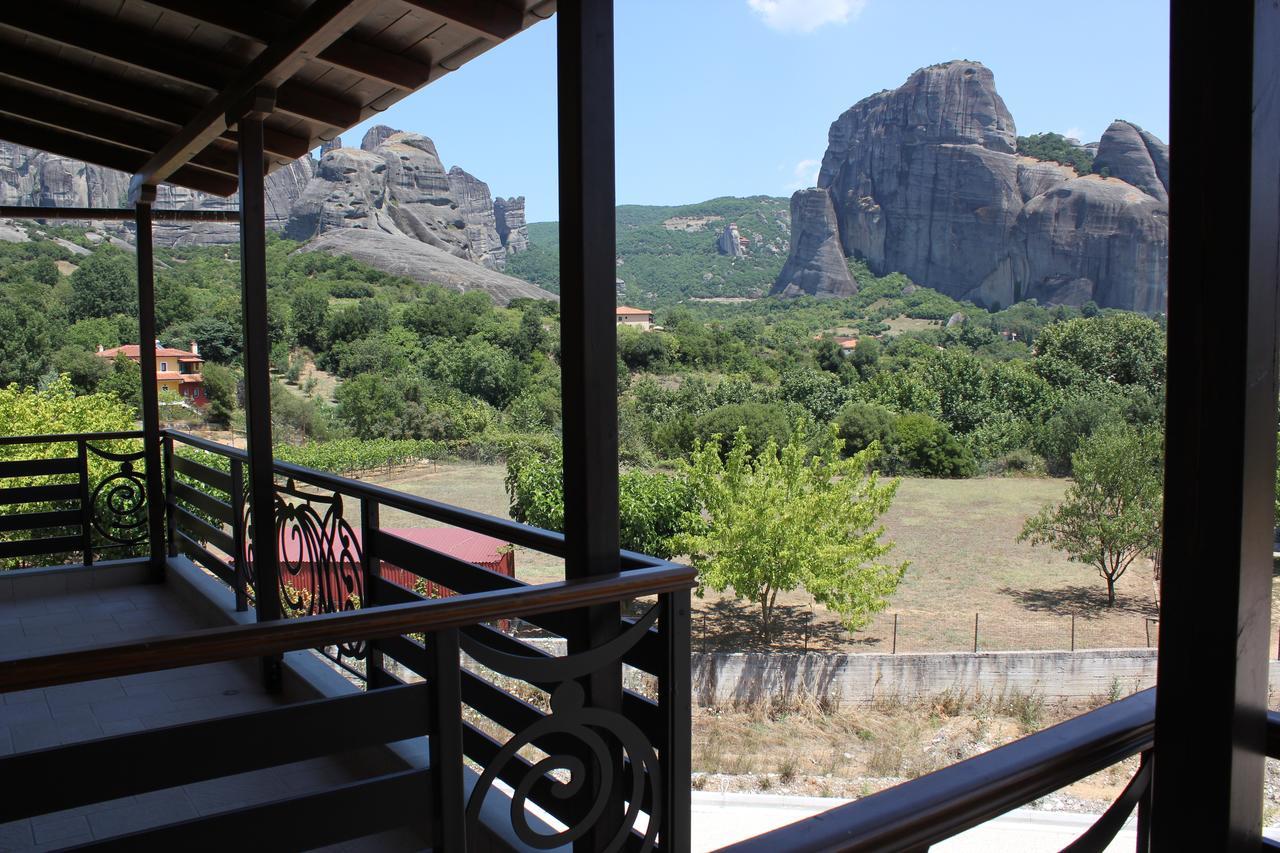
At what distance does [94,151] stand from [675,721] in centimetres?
353

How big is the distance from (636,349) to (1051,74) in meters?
29.7

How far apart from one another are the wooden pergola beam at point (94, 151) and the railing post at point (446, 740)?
3.26 metres

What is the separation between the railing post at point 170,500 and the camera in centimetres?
410

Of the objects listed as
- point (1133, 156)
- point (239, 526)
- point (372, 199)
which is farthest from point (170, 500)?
point (1133, 156)

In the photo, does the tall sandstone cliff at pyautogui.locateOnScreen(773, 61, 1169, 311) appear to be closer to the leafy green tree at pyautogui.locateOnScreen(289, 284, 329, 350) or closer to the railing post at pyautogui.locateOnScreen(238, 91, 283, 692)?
the leafy green tree at pyautogui.locateOnScreen(289, 284, 329, 350)

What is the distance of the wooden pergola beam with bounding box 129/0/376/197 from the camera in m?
1.96

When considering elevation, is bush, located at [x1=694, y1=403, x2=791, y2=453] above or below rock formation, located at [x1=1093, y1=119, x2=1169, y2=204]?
below

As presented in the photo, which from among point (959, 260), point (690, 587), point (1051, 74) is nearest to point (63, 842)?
point (690, 587)

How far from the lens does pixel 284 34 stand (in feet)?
7.47

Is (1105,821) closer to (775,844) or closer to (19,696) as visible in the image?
(775,844)

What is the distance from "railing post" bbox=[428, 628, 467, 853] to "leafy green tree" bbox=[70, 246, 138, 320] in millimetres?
28272

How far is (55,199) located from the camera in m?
31.5

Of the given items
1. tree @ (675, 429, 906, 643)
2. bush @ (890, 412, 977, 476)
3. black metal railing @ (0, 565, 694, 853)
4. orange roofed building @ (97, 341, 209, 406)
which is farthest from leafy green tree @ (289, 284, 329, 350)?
black metal railing @ (0, 565, 694, 853)

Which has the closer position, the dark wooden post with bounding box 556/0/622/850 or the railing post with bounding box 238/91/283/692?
the dark wooden post with bounding box 556/0/622/850
